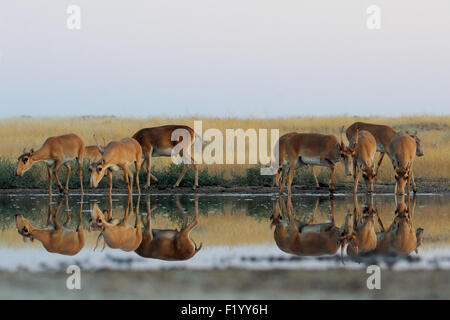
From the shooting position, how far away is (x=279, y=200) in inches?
761

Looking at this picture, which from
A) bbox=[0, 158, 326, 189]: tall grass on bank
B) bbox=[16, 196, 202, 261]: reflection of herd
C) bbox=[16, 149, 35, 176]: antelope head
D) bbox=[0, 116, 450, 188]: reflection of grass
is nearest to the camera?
bbox=[16, 196, 202, 261]: reflection of herd

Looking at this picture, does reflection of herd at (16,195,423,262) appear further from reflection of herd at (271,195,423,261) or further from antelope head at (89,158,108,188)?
antelope head at (89,158,108,188)

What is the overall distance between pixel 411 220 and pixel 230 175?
32.7ft

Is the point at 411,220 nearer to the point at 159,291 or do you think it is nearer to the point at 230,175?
the point at 159,291

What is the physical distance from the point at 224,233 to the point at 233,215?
97.0 inches

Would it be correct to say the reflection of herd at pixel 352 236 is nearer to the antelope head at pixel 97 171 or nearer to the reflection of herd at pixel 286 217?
the reflection of herd at pixel 286 217

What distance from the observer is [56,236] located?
13.2 meters

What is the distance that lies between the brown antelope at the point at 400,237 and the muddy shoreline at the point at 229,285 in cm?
150

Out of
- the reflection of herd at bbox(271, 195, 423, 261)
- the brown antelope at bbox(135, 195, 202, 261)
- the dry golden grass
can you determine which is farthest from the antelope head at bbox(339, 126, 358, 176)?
the brown antelope at bbox(135, 195, 202, 261)

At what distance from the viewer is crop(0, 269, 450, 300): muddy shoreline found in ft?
29.0

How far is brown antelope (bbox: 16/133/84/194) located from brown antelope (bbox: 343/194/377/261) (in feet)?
25.2

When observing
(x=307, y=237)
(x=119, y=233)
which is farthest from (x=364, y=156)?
(x=119, y=233)
